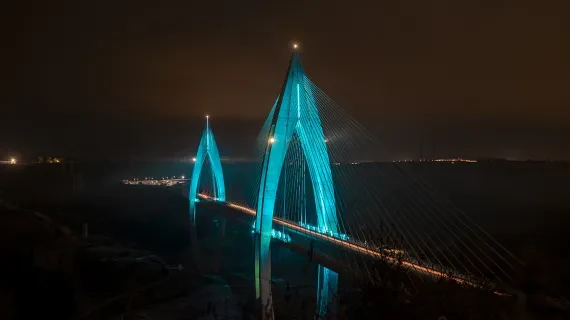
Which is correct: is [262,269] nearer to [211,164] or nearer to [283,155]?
[283,155]

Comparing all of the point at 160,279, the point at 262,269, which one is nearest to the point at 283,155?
the point at 262,269

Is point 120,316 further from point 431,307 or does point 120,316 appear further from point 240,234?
point 240,234

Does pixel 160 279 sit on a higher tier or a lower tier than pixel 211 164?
lower

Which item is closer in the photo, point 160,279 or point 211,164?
point 160,279

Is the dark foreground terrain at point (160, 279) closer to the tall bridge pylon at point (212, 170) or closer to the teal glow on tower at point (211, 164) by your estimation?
the tall bridge pylon at point (212, 170)

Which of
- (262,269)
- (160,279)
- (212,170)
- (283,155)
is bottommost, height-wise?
(160,279)

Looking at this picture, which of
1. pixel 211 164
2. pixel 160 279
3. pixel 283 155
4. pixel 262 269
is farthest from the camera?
pixel 211 164

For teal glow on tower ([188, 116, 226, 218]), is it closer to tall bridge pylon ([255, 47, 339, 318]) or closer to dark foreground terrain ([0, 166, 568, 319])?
dark foreground terrain ([0, 166, 568, 319])
